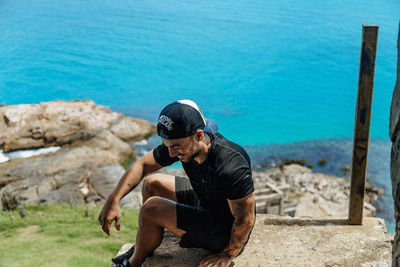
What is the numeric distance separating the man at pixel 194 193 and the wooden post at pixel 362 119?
1.44 metres

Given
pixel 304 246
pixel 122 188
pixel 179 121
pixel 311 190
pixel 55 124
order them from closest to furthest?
pixel 179 121 < pixel 122 188 < pixel 304 246 < pixel 311 190 < pixel 55 124

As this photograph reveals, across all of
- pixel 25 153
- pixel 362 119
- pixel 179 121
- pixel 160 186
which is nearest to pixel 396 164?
pixel 179 121

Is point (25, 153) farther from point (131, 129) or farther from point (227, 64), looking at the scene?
point (227, 64)

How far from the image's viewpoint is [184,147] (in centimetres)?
281

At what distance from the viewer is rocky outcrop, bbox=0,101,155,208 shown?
11453mm

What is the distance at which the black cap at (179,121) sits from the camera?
8.86 ft

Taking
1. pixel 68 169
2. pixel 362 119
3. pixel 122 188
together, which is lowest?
pixel 68 169

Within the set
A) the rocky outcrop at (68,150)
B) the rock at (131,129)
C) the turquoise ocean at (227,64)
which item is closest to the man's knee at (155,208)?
the rocky outcrop at (68,150)

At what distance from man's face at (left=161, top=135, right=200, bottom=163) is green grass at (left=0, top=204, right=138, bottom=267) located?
2359 mm

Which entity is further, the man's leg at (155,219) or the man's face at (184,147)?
the man's leg at (155,219)

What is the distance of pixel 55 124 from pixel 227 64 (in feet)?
38.2

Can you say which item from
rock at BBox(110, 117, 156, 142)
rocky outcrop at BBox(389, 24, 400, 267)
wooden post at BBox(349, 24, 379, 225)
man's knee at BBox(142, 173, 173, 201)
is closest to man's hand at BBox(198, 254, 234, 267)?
man's knee at BBox(142, 173, 173, 201)

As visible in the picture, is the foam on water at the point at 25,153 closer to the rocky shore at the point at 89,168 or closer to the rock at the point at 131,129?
the rocky shore at the point at 89,168

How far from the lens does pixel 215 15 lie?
30.0m
